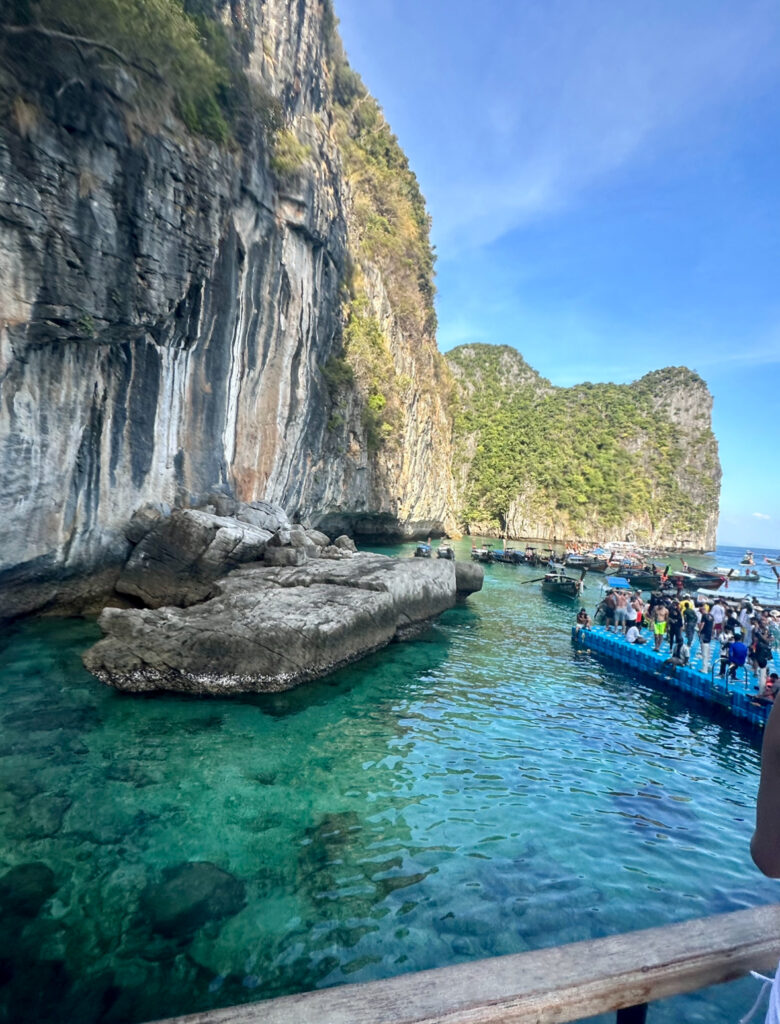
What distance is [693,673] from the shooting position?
506 inches

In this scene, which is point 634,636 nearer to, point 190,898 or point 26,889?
point 190,898

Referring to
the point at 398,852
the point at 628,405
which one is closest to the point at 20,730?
the point at 398,852

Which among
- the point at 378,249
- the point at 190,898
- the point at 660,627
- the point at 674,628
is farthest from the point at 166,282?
the point at 378,249

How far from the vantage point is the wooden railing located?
165 centimetres

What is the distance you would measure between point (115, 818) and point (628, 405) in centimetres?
10183

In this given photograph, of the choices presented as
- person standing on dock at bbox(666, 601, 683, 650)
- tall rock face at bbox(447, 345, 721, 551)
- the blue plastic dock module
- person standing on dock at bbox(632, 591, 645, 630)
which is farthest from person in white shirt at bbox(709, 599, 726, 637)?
tall rock face at bbox(447, 345, 721, 551)

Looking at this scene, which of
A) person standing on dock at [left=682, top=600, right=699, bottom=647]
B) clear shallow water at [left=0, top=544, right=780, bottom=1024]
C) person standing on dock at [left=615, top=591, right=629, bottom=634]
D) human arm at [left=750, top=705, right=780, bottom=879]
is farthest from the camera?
person standing on dock at [left=615, top=591, right=629, bottom=634]

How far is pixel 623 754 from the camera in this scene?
8977 millimetres

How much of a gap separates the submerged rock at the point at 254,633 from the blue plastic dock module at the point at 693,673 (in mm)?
6647

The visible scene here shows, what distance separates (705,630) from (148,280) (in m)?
17.1

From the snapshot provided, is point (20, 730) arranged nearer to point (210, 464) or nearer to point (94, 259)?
point (94, 259)

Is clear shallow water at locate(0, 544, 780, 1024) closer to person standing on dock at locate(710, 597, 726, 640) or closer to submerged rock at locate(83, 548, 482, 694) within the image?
submerged rock at locate(83, 548, 482, 694)

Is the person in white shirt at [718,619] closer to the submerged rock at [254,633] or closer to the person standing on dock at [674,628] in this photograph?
the person standing on dock at [674,628]

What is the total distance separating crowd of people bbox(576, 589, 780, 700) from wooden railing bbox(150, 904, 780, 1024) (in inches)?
405
